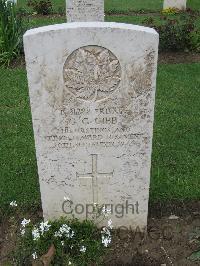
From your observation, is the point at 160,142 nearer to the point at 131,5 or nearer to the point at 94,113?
the point at 94,113

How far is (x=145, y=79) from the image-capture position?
3082 mm

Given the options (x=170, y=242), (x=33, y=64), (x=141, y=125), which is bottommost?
(x=170, y=242)

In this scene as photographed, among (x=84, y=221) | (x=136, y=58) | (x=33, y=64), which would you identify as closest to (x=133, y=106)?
(x=136, y=58)

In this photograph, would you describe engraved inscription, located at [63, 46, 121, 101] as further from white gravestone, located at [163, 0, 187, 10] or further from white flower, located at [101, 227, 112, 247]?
white gravestone, located at [163, 0, 187, 10]

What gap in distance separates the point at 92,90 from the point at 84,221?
1.21m

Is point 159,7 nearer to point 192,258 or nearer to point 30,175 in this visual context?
point 30,175

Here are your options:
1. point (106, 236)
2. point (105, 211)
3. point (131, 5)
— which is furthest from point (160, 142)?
point (131, 5)

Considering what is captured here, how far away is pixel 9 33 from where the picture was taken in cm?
830

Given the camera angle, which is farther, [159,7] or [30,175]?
[159,7]

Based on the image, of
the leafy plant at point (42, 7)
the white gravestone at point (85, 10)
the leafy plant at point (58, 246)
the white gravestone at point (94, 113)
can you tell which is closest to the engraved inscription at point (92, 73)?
the white gravestone at point (94, 113)

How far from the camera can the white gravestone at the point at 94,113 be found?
2941mm

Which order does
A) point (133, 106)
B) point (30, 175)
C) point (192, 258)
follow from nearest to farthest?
point (133, 106), point (192, 258), point (30, 175)

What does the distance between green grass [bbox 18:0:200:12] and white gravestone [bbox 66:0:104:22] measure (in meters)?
4.23

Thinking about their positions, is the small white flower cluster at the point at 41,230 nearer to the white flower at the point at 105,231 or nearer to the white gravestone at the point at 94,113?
the white gravestone at the point at 94,113
